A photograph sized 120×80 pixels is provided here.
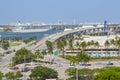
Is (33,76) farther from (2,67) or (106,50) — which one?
(106,50)

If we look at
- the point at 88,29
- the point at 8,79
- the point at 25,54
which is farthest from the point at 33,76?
the point at 88,29

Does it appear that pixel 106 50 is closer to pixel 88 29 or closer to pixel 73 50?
pixel 73 50

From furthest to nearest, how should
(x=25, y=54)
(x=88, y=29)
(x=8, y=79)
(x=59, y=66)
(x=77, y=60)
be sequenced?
(x=88, y=29), (x=25, y=54), (x=59, y=66), (x=77, y=60), (x=8, y=79)

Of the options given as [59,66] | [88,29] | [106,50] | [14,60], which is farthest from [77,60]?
[88,29]

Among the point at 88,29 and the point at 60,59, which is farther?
the point at 88,29

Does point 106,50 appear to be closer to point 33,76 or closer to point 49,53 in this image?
point 49,53

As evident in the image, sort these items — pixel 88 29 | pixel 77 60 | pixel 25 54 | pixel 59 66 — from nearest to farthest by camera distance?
pixel 77 60, pixel 59 66, pixel 25 54, pixel 88 29

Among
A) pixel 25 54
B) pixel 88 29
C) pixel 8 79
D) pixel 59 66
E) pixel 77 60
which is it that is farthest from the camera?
pixel 88 29

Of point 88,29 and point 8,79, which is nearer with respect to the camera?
point 8,79

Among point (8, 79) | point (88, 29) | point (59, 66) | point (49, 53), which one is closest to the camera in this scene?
point (8, 79)
